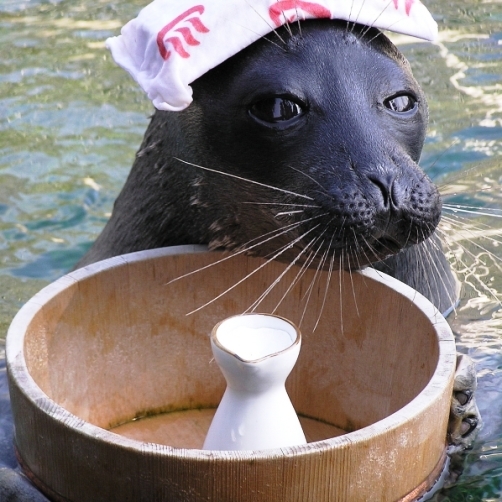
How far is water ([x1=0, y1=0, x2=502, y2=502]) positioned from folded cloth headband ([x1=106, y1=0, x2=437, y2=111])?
1.43 m

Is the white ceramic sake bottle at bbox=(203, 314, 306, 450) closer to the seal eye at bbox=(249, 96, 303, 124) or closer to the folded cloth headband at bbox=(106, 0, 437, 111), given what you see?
the seal eye at bbox=(249, 96, 303, 124)

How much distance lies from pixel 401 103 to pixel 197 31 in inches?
30.2

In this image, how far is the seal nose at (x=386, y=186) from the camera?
3.47m

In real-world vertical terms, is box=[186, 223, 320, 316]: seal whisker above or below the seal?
below

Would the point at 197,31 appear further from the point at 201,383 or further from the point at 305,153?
the point at 201,383

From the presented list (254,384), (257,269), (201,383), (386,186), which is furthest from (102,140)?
(254,384)

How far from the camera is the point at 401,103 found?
3971 millimetres

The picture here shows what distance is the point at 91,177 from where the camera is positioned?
7359 mm

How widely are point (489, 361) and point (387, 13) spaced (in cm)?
161

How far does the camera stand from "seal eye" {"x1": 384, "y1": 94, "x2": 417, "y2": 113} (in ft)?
12.9

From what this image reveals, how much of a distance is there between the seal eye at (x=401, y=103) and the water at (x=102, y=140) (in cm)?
107

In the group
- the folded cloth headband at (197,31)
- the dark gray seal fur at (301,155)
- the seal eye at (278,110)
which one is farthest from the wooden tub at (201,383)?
the folded cloth headband at (197,31)

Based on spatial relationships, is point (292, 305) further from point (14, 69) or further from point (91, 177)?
point (14, 69)

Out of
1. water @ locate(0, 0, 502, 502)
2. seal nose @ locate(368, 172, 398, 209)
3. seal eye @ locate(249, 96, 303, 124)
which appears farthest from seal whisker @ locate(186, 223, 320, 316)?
water @ locate(0, 0, 502, 502)
